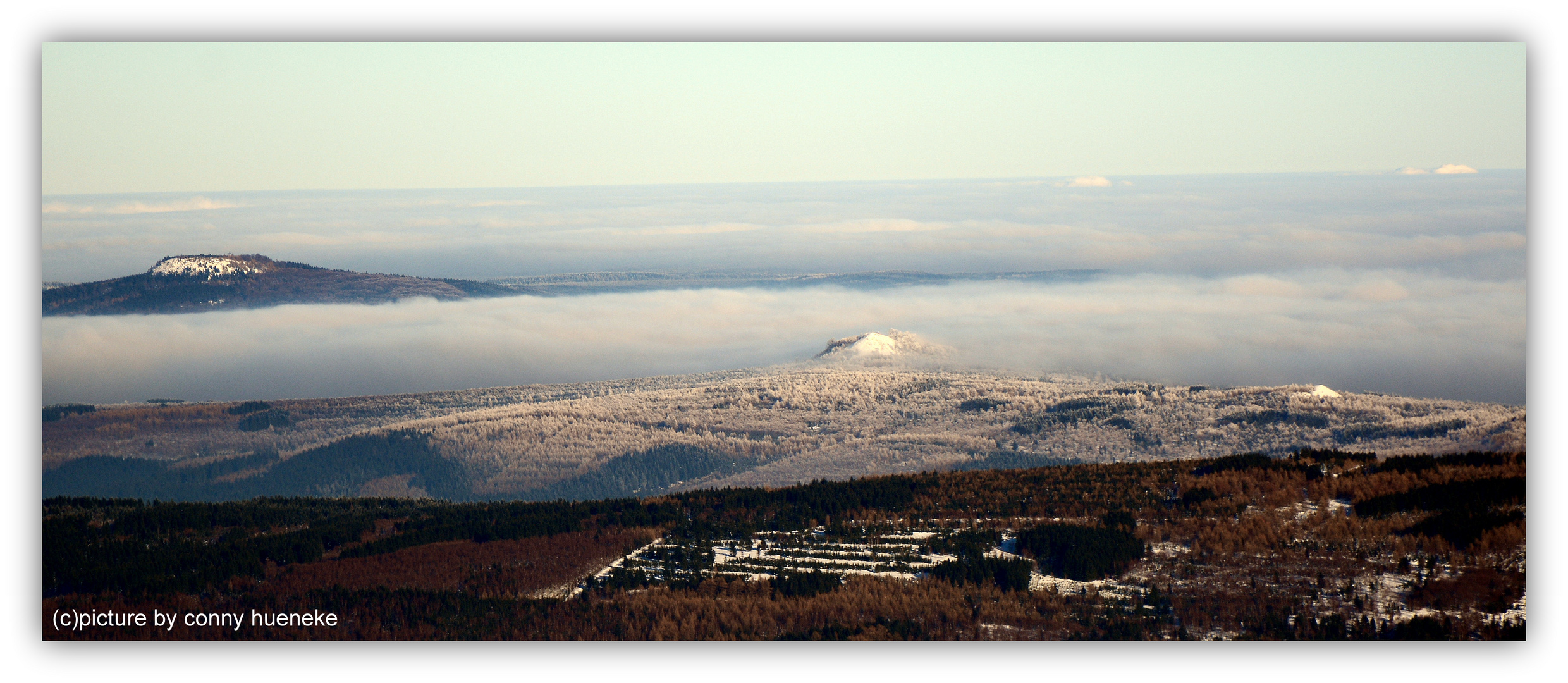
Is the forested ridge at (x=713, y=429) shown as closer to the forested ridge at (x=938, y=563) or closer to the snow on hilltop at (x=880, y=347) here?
the snow on hilltop at (x=880, y=347)

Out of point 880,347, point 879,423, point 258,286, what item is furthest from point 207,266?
point 879,423

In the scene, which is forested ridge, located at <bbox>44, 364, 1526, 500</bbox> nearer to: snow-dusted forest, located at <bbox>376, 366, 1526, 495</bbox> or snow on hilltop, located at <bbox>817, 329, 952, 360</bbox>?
snow-dusted forest, located at <bbox>376, 366, 1526, 495</bbox>

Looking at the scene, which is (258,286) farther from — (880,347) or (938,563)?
(938,563)

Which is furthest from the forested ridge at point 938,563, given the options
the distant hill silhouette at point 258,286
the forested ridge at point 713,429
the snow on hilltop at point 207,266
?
the distant hill silhouette at point 258,286

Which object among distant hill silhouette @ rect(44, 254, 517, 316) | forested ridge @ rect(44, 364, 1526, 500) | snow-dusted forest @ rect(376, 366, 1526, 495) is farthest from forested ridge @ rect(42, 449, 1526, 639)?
distant hill silhouette @ rect(44, 254, 517, 316)

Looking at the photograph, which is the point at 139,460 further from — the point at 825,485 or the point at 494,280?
the point at 825,485

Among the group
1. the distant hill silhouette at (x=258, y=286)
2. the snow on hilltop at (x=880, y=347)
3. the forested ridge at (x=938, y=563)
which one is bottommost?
the forested ridge at (x=938, y=563)
